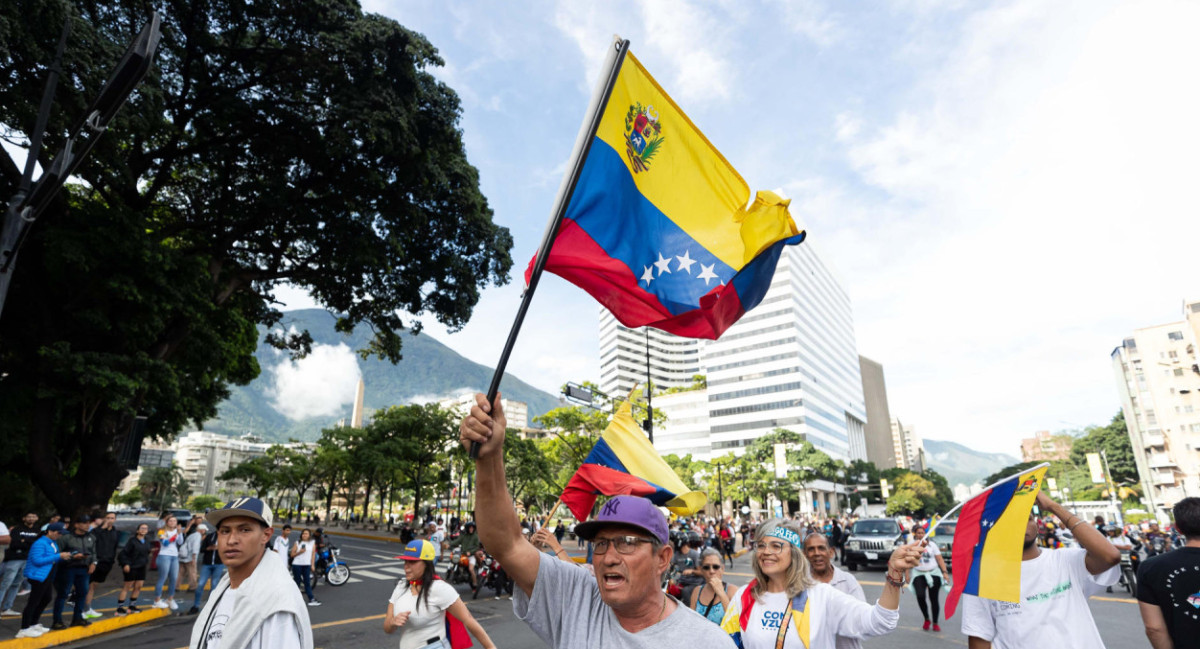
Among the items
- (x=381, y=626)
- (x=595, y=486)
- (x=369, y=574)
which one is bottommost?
(x=369, y=574)

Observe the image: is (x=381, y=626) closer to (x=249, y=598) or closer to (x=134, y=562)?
(x=134, y=562)

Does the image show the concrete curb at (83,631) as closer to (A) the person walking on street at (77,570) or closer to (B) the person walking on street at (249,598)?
(A) the person walking on street at (77,570)

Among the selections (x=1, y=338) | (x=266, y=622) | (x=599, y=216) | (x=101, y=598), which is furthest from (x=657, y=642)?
(x=1, y=338)

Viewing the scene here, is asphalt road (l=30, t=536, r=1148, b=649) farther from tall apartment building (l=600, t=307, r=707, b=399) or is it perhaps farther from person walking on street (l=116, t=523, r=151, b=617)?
tall apartment building (l=600, t=307, r=707, b=399)

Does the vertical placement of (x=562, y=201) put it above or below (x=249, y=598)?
above

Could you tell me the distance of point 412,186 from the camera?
1727cm

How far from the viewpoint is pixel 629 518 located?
7.03 feet

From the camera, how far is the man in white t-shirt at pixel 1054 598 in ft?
12.1

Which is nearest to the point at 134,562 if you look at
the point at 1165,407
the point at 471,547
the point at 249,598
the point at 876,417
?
the point at 471,547

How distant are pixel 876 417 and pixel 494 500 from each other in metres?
186

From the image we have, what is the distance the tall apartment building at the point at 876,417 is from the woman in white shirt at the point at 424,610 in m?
160

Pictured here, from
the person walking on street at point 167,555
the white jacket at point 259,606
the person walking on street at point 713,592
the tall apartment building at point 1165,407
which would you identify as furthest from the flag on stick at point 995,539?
the tall apartment building at point 1165,407

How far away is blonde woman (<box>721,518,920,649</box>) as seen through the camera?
3.18 meters

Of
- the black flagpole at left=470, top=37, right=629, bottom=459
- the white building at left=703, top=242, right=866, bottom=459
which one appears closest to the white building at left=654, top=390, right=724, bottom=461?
the white building at left=703, top=242, right=866, bottom=459
